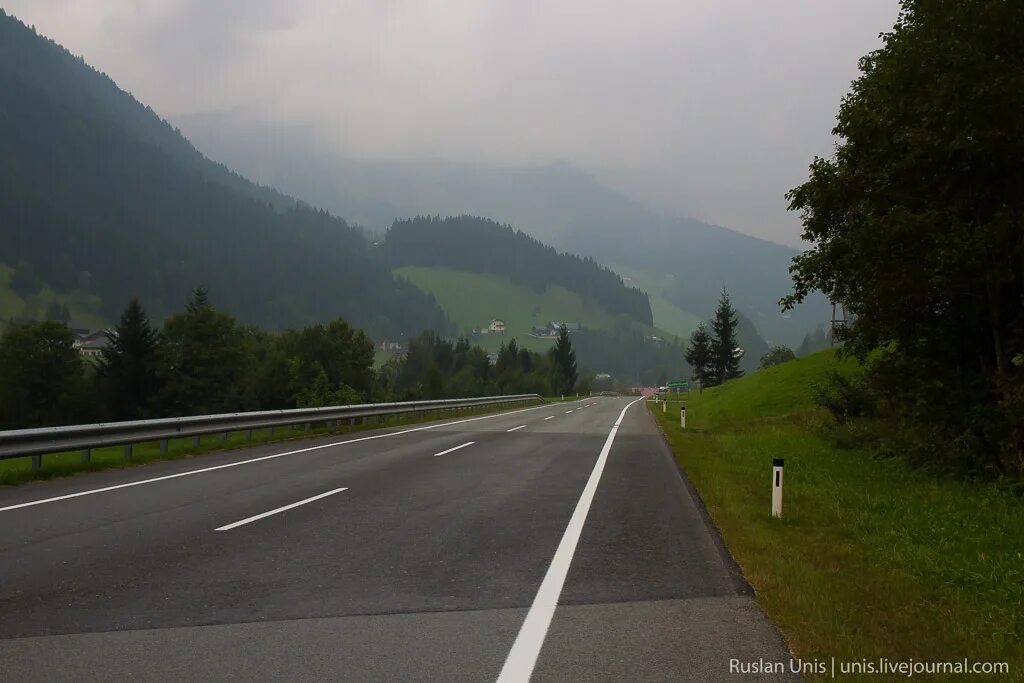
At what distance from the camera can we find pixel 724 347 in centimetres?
8825

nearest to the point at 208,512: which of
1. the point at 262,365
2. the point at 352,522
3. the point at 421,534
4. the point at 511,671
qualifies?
the point at 352,522

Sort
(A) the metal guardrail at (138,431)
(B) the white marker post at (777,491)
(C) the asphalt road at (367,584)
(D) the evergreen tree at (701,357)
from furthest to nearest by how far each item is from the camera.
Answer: (D) the evergreen tree at (701,357) < (A) the metal guardrail at (138,431) < (B) the white marker post at (777,491) < (C) the asphalt road at (367,584)

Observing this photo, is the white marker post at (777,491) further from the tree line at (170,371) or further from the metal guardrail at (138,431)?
the tree line at (170,371)

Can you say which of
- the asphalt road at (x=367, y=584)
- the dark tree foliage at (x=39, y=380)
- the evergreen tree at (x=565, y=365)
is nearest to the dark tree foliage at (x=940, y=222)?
the asphalt road at (x=367, y=584)

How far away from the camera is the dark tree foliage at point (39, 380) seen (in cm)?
7544

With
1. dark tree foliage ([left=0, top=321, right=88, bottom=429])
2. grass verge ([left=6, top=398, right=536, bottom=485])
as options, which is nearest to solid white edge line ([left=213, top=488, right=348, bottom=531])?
grass verge ([left=6, top=398, right=536, bottom=485])

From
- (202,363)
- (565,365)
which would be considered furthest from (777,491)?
(565,365)

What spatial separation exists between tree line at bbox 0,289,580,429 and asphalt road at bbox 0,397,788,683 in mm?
63269

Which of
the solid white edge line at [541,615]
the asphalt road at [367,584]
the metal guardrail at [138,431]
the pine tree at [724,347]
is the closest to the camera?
the solid white edge line at [541,615]

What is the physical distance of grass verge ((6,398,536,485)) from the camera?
508 inches

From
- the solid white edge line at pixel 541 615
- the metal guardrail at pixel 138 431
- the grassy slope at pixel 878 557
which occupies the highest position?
the metal guardrail at pixel 138 431

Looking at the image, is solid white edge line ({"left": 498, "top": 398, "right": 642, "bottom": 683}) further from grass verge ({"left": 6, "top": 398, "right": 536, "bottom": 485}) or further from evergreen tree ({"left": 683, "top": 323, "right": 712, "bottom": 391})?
evergreen tree ({"left": 683, "top": 323, "right": 712, "bottom": 391})

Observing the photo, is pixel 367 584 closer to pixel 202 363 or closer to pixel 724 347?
pixel 202 363

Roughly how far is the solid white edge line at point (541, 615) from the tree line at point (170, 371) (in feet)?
216
